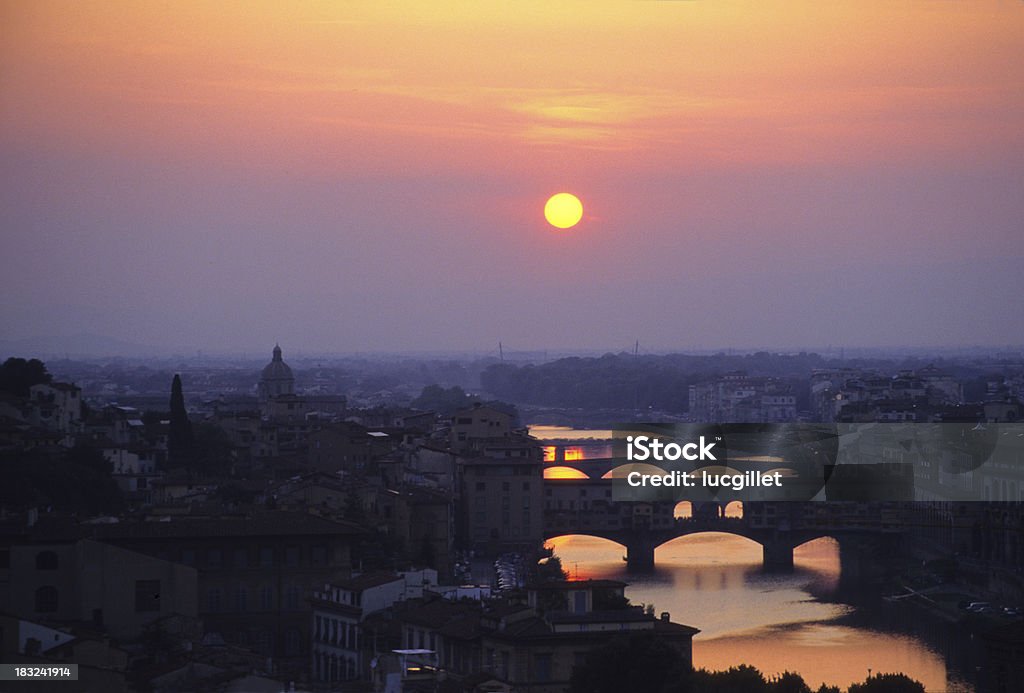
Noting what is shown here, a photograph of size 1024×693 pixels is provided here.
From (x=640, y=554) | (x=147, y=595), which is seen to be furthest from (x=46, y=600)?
(x=640, y=554)

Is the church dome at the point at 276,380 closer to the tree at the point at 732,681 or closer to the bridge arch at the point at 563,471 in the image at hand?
the bridge arch at the point at 563,471

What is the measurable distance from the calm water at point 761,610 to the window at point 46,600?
2845 millimetres

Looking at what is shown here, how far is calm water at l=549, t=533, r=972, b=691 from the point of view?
900cm

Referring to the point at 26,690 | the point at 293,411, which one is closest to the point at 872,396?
the point at 293,411

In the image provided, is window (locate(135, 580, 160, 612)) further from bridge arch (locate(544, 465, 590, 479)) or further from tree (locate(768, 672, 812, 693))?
bridge arch (locate(544, 465, 590, 479))

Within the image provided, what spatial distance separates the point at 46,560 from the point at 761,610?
5.09m

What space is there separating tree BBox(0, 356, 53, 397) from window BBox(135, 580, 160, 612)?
7690mm

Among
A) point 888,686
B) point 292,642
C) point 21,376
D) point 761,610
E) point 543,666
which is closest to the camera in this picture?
point 543,666

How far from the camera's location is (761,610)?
36.7 ft

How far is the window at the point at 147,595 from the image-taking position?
711cm

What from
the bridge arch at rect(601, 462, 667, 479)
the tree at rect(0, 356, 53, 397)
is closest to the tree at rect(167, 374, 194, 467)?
the tree at rect(0, 356, 53, 397)

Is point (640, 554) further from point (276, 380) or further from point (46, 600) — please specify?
point (276, 380)

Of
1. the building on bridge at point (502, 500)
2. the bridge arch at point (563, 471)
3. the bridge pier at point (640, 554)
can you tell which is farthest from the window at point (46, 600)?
the bridge arch at point (563, 471)

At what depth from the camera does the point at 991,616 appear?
10797 mm
